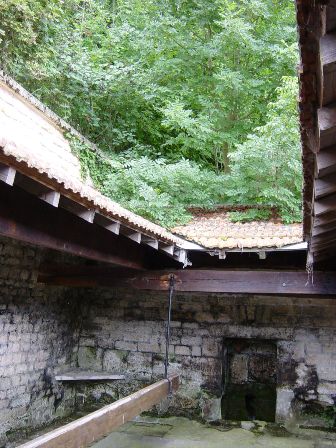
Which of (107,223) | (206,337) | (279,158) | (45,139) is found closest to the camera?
(107,223)

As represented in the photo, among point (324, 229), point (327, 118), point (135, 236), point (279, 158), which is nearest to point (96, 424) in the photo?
point (135, 236)

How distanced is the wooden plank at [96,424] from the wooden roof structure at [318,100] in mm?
2159

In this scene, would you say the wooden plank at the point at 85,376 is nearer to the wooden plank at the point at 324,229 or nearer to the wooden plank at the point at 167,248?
the wooden plank at the point at 167,248

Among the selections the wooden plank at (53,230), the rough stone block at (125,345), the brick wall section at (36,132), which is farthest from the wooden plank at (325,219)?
the rough stone block at (125,345)

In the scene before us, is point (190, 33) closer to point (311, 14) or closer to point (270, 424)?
point (270, 424)

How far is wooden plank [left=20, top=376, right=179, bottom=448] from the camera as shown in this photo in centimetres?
279

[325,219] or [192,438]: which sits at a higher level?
[325,219]

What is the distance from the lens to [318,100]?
168 cm

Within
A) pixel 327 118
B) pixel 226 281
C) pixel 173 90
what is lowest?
pixel 226 281

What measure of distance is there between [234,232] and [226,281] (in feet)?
5.68

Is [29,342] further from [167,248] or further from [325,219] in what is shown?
[325,219]

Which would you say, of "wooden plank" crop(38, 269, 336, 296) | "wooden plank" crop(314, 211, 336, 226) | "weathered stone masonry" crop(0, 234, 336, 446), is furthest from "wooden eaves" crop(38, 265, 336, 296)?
"wooden plank" crop(314, 211, 336, 226)

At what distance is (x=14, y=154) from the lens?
252 centimetres

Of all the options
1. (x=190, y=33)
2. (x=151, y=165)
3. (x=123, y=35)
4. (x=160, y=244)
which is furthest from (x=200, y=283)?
(x=123, y=35)
